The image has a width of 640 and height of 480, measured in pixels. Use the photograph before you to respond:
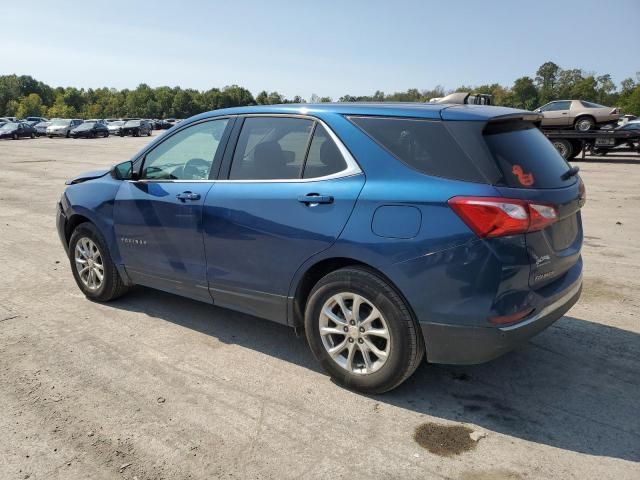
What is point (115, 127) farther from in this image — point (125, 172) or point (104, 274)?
point (125, 172)

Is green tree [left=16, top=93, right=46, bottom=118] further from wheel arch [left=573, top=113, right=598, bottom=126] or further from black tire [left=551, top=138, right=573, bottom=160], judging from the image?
black tire [left=551, top=138, right=573, bottom=160]

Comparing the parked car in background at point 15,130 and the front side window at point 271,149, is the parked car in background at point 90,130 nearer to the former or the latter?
the parked car in background at point 15,130

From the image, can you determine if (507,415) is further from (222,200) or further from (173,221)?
(173,221)

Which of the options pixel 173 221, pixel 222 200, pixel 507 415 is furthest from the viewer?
pixel 173 221

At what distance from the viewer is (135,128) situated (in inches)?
2073

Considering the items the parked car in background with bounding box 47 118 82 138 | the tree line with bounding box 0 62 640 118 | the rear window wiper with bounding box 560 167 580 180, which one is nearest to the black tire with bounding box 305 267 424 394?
the rear window wiper with bounding box 560 167 580 180

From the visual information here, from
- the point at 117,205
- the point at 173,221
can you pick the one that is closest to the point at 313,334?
the point at 173,221

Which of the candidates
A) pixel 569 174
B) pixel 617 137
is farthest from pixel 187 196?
pixel 617 137

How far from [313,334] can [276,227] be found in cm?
76

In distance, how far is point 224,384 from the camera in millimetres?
3531

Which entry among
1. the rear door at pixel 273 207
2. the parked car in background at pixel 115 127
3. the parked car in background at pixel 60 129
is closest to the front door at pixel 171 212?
the rear door at pixel 273 207

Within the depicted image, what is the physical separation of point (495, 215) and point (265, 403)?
1803mm

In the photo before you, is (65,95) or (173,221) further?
(65,95)

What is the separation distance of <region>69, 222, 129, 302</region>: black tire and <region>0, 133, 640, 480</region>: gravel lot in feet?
0.36
